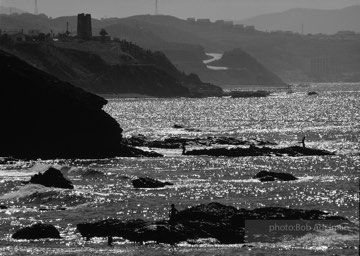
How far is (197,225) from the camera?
59.9m

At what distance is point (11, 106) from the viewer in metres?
104

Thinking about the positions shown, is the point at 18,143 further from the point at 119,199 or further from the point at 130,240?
the point at 130,240

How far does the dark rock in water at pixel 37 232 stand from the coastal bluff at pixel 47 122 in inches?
1646

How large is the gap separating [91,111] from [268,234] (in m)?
48.3

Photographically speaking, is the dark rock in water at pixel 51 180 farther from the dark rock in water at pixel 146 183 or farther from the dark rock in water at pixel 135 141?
the dark rock in water at pixel 135 141

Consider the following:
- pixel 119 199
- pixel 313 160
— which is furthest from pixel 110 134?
pixel 119 199

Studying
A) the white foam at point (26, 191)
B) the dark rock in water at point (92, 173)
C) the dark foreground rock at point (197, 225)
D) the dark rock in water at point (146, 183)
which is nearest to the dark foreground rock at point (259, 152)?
the dark rock in water at point (92, 173)

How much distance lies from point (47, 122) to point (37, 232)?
142 feet

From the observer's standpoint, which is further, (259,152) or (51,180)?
(259,152)

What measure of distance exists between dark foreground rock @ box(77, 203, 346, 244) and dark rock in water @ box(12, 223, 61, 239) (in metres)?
1.47

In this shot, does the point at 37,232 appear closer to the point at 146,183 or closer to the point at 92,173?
the point at 146,183

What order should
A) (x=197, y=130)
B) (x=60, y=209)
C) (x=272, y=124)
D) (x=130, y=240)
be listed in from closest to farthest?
(x=130, y=240) → (x=60, y=209) → (x=197, y=130) → (x=272, y=124)

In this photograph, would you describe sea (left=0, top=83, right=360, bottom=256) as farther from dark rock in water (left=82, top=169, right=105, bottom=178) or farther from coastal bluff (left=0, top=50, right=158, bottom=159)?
coastal bluff (left=0, top=50, right=158, bottom=159)

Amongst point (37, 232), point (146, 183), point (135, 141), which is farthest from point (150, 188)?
point (135, 141)
